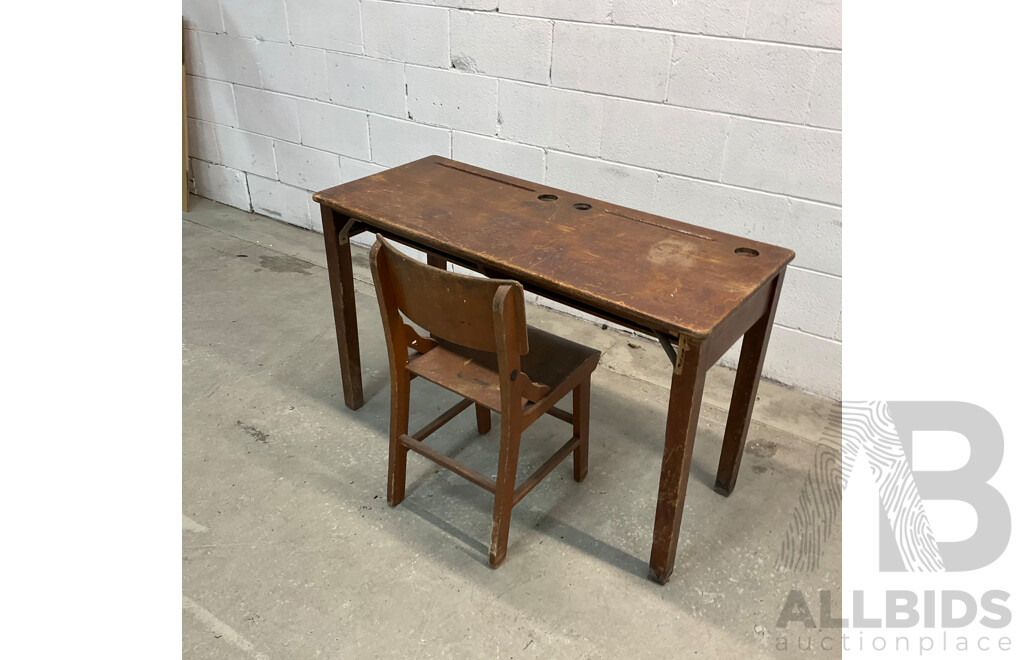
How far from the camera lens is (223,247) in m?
3.55

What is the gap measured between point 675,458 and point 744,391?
407 millimetres

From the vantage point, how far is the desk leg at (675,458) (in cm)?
150

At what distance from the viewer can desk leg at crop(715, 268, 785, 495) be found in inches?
70.6

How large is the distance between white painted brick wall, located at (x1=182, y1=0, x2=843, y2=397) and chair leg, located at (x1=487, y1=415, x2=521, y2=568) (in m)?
1.25

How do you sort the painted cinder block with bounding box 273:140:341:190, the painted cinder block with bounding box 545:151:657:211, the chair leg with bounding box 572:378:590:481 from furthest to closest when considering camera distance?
1. the painted cinder block with bounding box 273:140:341:190
2. the painted cinder block with bounding box 545:151:657:211
3. the chair leg with bounding box 572:378:590:481

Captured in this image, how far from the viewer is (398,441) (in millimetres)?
1915

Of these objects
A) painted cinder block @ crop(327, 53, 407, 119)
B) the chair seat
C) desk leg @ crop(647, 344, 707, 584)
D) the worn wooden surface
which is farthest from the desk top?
painted cinder block @ crop(327, 53, 407, 119)

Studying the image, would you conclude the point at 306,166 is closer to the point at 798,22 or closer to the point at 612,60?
the point at 612,60

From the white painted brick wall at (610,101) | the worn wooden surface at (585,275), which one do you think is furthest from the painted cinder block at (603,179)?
the worn wooden surface at (585,275)

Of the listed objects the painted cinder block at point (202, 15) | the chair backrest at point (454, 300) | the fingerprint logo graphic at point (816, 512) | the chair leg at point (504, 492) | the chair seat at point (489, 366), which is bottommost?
the fingerprint logo graphic at point (816, 512)

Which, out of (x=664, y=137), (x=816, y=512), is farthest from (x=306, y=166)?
(x=816, y=512)

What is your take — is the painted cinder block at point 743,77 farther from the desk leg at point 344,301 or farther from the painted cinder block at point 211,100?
the painted cinder block at point 211,100

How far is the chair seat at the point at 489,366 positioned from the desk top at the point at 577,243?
9.0 inches

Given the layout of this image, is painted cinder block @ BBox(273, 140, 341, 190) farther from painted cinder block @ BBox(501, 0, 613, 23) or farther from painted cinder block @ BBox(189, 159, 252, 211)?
painted cinder block @ BBox(501, 0, 613, 23)
